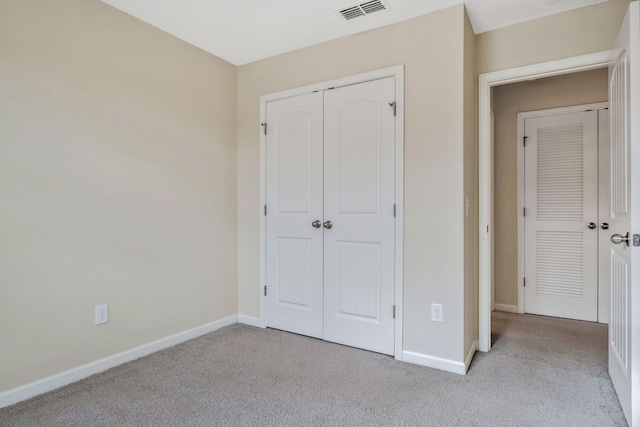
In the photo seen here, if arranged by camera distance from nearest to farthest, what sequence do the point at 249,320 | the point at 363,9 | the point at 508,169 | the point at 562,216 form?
the point at 363,9
the point at 249,320
the point at 562,216
the point at 508,169

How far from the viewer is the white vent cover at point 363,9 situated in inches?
90.8

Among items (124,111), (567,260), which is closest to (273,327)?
(124,111)

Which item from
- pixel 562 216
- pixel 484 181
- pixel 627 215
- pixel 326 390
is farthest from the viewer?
pixel 562 216

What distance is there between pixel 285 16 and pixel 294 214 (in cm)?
147

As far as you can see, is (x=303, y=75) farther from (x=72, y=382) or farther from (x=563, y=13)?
(x=72, y=382)

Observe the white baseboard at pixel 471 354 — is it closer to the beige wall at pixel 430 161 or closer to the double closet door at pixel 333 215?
the beige wall at pixel 430 161

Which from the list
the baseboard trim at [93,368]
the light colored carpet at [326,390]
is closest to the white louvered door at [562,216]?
the light colored carpet at [326,390]

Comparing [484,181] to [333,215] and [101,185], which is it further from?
[101,185]

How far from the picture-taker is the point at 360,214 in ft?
8.90

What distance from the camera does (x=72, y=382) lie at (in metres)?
2.16

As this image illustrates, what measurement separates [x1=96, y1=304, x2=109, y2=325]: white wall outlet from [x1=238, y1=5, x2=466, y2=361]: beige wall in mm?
2000

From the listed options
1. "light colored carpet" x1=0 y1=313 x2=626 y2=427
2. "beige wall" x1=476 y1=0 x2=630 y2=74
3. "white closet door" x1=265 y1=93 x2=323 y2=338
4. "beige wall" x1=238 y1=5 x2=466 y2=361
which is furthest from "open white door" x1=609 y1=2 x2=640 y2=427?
"white closet door" x1=265 y1=93 x2=323 y2=338

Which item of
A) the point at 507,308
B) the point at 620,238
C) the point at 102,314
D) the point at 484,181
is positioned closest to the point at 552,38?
the point at 484,181

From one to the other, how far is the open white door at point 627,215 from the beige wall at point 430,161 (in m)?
0.80
